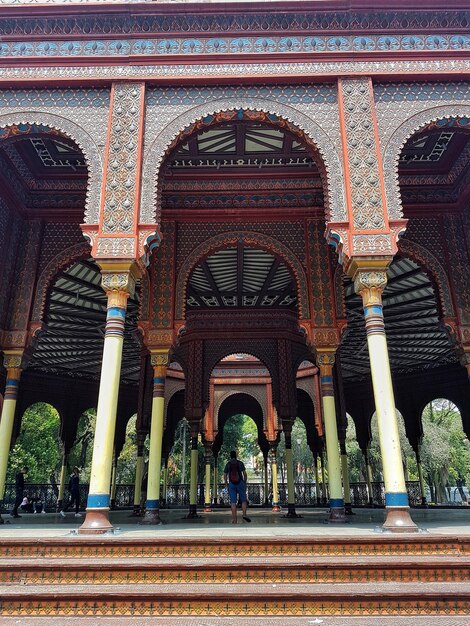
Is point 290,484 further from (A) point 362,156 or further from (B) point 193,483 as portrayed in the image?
(A) point 362,156

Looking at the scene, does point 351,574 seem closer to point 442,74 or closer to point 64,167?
point 442,74

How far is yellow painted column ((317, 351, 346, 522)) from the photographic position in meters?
7.30

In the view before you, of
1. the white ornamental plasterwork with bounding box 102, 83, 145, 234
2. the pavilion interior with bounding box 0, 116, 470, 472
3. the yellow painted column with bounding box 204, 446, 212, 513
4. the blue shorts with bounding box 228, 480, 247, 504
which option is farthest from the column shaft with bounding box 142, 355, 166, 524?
the yellow painted column with bounding box 204, 446, 212, 513

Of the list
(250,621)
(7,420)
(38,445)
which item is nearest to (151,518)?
(7,420)

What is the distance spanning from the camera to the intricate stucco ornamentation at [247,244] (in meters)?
8.34

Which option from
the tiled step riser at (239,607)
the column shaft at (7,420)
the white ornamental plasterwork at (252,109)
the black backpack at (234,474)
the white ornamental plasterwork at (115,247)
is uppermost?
the white ornamental plasterwork at (252,109)

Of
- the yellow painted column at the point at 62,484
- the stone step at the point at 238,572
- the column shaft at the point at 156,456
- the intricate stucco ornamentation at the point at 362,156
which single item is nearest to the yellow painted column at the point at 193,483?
the column shaft at the point at 156,456

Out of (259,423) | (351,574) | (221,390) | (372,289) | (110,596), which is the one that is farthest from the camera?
(259,423)

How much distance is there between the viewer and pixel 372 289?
5590 mm

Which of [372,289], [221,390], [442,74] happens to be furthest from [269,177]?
[221,390]

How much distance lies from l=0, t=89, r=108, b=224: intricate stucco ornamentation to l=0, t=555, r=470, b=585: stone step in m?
4.40

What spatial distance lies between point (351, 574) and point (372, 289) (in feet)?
10.1

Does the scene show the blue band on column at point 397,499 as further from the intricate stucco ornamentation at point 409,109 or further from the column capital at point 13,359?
the column capital at point 13,359

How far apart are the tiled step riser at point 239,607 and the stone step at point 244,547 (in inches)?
29.3
